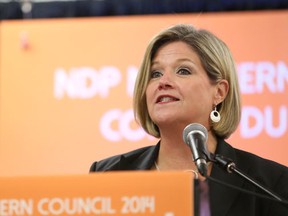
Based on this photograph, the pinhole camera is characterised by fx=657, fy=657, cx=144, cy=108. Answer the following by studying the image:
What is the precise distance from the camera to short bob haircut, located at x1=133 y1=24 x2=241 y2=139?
2.34m

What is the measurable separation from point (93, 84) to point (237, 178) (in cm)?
173

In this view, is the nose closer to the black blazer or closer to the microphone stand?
the black blazer

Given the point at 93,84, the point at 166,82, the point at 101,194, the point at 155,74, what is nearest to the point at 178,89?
the point at 166,82

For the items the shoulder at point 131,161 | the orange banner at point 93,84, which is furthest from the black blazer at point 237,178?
the orange banner at point 93,84

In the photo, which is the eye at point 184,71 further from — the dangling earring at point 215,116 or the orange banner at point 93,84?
the orange banner at point 93,84

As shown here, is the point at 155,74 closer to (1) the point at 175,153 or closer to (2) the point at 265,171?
(1) the point at 175,153

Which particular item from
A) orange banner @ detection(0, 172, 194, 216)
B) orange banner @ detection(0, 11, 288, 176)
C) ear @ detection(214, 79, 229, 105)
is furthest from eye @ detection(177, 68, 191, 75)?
orange banner @ detection(0, 11, 288, 176)

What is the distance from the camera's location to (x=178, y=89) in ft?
7.27

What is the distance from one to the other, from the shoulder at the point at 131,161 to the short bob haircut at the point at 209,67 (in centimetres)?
10

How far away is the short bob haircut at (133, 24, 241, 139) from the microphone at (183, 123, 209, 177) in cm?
62

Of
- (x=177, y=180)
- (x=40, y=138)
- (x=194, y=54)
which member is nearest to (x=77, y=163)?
(x=40, y=138)

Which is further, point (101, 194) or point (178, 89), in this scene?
point (178, 89)

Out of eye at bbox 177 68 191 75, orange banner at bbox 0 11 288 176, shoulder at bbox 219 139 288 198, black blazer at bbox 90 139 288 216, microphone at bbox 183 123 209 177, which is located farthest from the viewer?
orange banner at bbox 0 11 288 176

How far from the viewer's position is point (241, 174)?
1.64 meters
